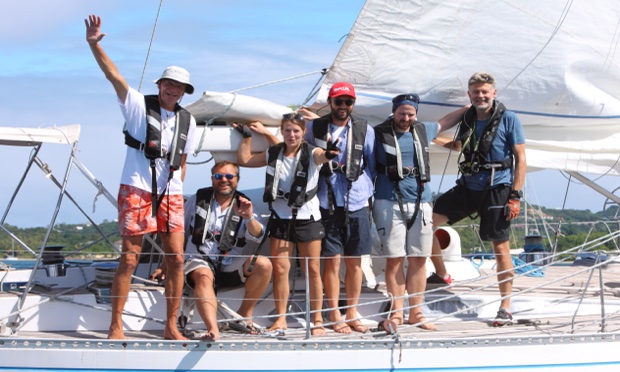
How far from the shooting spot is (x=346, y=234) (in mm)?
6672

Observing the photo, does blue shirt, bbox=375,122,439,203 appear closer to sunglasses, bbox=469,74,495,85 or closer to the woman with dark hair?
the woman with dark hair

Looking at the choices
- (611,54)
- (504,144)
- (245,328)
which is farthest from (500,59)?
(245,328)

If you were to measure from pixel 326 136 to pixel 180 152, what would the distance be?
106 centimetres

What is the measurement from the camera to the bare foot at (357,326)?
6.45 meters

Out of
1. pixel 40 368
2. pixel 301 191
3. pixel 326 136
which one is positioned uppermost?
pixel 326 136

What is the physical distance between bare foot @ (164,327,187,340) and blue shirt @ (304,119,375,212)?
131cm

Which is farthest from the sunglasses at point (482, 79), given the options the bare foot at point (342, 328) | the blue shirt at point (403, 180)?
the bare foot at point (342, 328)

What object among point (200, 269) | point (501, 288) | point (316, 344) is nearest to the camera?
point (316, 344)

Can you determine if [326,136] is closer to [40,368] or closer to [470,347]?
[470,347]

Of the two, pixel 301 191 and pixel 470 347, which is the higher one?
pixel 301 191

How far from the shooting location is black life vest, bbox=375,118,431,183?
263 inches

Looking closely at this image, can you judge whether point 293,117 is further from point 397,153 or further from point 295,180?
point 397,153

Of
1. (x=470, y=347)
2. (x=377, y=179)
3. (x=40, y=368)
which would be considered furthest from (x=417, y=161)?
(x=40, y=368)

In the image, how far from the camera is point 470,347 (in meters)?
6.00
